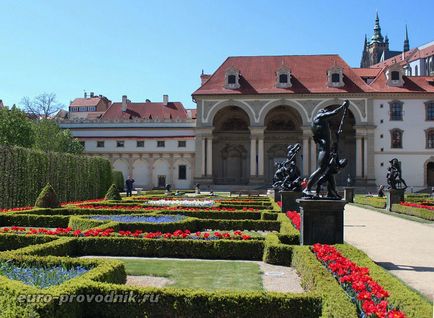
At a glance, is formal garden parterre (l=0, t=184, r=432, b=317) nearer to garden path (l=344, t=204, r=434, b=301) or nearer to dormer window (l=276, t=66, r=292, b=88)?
garden path (l=344, t=204, r=434, b=301)

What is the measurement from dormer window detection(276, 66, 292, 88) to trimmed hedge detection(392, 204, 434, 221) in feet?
94.7

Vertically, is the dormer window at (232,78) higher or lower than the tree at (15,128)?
higher

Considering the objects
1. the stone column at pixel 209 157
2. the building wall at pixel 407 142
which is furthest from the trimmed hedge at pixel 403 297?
the building wall at pixel 407 142

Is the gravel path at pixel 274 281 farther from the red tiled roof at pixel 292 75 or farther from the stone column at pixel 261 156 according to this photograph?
the red tiled roof at pixel 292 75

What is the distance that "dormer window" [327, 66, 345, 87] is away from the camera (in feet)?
172

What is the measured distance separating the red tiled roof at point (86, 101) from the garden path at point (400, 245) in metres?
72.4

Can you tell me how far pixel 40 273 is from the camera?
24.4ft

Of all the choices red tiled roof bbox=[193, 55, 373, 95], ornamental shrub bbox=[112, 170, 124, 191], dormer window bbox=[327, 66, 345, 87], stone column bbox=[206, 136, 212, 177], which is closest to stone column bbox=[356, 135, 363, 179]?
red tiled roof bbox=[193, 55, 373, 95]

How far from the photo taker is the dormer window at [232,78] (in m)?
53.2

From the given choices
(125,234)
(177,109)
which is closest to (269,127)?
(177,109)

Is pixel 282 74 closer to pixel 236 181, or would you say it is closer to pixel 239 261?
pixel 236 181

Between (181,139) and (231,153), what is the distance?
233 inches

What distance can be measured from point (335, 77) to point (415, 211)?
32.2m

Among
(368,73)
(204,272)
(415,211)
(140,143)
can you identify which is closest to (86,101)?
(140,143)
